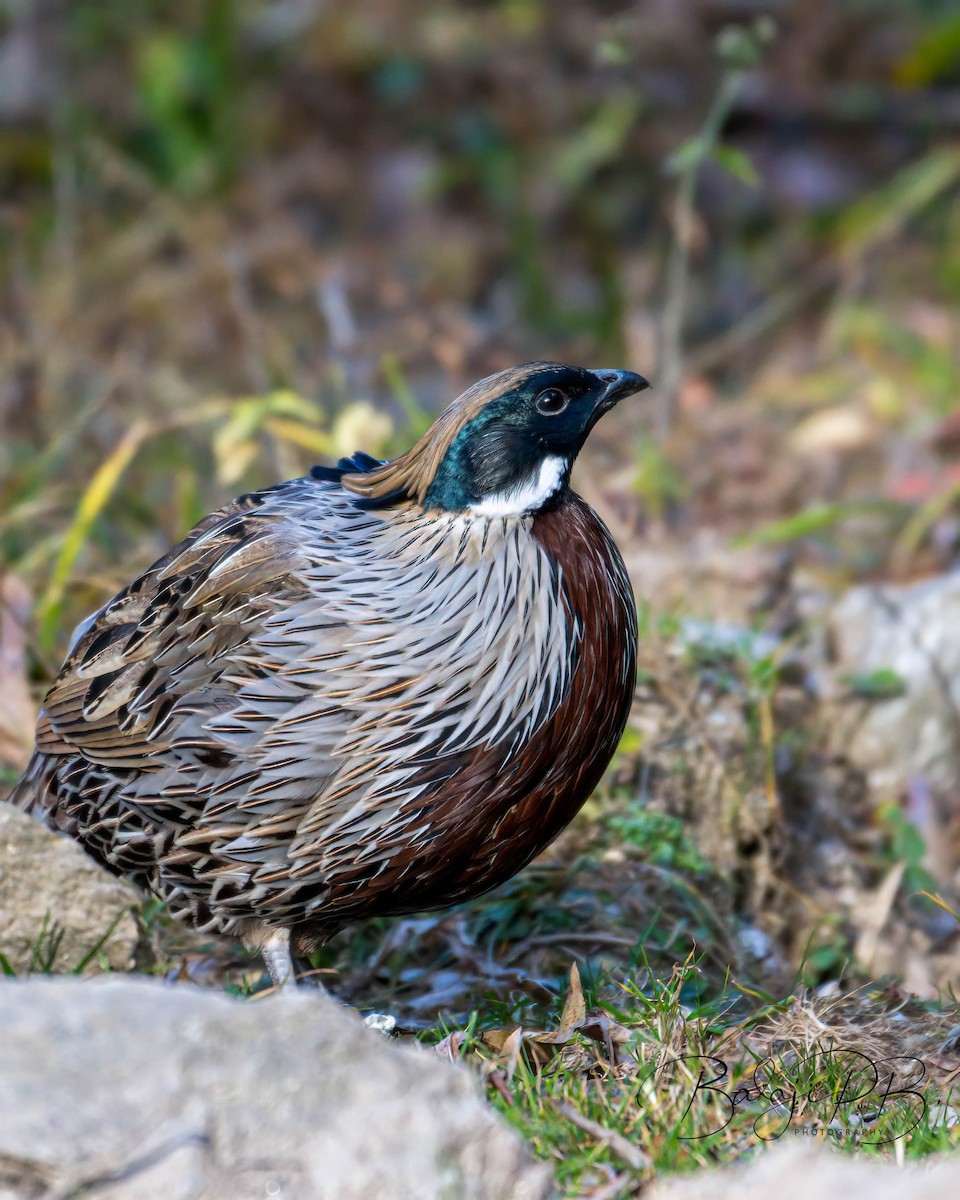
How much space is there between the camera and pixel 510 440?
3537 millimetres

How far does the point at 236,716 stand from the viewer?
3.50 metres

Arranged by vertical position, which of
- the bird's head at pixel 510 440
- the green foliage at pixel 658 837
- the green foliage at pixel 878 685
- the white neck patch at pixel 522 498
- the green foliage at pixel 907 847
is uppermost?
the bird's head at pixel 510 440

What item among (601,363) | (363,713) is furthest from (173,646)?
(601,363)

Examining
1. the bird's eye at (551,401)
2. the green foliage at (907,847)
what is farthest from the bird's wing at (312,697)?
the green foliage at (907,847)

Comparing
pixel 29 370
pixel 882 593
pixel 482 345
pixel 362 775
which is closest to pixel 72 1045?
pixel 362 775

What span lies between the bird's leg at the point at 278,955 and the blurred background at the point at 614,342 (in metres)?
0.48

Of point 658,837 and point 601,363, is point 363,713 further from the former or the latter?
point 601,363

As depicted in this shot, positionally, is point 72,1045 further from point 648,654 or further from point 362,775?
point 648,654

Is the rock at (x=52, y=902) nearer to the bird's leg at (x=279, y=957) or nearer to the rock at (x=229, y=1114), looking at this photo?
the bird's leg at (x=279, y=957)

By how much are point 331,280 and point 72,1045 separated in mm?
6137

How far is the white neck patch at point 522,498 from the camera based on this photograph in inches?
140

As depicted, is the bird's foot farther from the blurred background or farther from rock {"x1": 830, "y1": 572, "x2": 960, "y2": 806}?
rock {"x1": 830, "y1": 572, "x2": 960, "y2": 806}

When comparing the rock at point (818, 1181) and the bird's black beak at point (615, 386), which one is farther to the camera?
the bird's black beak at point (615, 386)

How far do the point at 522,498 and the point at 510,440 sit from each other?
0.43ft
